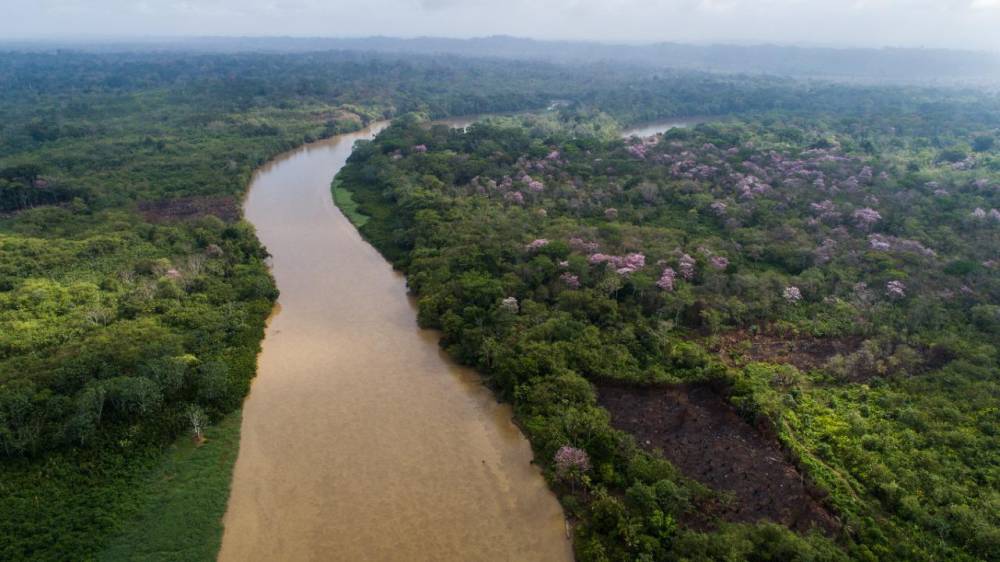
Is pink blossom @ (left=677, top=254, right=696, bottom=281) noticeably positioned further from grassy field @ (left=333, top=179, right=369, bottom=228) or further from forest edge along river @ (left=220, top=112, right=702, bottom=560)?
grassy field @ (left=333, top=179, right=369, bottom=228)

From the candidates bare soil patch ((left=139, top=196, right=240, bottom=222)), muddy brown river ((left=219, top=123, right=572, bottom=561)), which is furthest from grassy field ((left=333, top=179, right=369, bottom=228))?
muddy brown river ((left=219, top=123, right=572, bottom=561))

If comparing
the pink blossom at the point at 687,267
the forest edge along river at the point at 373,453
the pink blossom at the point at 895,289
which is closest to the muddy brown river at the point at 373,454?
the forest edge along river at the point at 373,453

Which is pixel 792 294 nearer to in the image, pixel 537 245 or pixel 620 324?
pixel 620 324

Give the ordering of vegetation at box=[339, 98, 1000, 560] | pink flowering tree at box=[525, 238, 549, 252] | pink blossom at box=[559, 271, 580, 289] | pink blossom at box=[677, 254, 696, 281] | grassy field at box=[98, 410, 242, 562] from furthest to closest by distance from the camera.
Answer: pink flowering tree at box=[525, 238, 549, 252] → pink blossom at box=[677, 254, 696, 281] → pink blossom at box=[559, 271, 580, 289] → vegetation at box=[339, 98, 1000, 560] → grassy field at box=[98, 410, 242, 562]

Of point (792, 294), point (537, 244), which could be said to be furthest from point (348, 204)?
point (792, 294)

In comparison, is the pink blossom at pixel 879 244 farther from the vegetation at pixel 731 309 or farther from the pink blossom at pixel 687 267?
the pink blossom at pixel 687 267

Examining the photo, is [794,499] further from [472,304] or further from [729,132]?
[729,132]

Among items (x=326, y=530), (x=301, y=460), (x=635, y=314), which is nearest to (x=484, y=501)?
(x=326, y=530)
